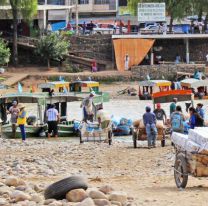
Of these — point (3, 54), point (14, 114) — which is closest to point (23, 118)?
point (14, 114)

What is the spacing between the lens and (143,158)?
21297 millimetres

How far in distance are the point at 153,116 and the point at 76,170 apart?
14.4ft

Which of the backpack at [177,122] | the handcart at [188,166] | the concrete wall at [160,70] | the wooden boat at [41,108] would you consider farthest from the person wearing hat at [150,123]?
the concrete wall at [160,70]

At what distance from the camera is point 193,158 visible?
14547 mm

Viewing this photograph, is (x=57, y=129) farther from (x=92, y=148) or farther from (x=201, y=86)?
(x=201, y=86)

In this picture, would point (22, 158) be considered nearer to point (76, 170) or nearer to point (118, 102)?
point (76, 170)

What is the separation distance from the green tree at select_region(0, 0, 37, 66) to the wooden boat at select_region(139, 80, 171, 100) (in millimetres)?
14365

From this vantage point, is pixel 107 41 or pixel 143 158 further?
pixel 107 41

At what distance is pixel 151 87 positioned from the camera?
149 ft

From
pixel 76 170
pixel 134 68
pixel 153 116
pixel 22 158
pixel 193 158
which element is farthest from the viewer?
pixel 134 68

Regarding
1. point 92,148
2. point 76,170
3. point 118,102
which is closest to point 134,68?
point 118,102

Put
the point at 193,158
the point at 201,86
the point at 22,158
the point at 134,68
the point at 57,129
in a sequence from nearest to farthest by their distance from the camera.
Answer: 1. the point at 193,158
2. the point at 22,158
3. the point at 57,129
4. the point at 201,86
5. the point at 134,68

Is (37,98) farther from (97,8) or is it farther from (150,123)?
(97,8)

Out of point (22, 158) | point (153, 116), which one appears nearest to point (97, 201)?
point (22, 158)
